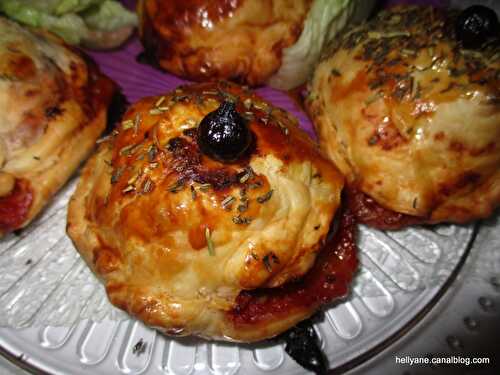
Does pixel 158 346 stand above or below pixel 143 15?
below

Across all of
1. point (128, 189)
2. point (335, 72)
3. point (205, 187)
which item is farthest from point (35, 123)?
point (335, 72)

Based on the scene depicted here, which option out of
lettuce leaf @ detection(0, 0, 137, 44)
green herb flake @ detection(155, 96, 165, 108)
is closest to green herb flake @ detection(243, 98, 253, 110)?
green herb flake @ detection(155, 96, 165, 108)

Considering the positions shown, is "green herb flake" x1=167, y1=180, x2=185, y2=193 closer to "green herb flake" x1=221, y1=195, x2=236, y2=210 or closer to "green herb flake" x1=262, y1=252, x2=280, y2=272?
"green herb flake" x1=221, y1=195, x2=236, y2=210

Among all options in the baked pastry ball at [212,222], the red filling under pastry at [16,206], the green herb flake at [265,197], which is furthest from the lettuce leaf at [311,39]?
the red filling under pastry at [16,206]

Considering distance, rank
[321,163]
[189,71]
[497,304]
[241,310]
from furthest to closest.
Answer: [189,71], [497,304], [321,163], [241,310]

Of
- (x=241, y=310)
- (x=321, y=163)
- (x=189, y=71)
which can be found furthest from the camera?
(x=189, y=71)

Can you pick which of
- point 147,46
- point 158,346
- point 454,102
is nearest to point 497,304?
point 454,102

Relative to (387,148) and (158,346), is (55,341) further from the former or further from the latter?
(387,148)
